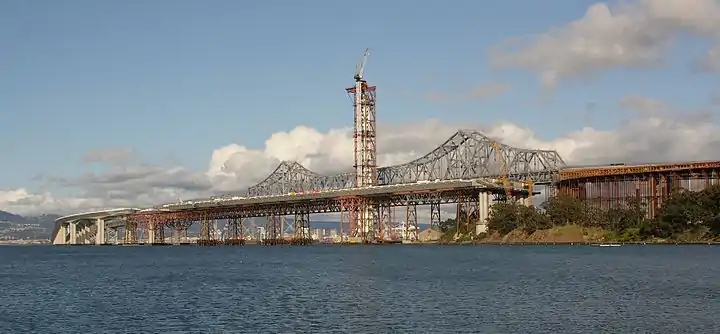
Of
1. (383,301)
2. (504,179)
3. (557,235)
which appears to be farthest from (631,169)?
(383,301)

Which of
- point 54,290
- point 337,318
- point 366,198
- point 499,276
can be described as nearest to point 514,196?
point 366,198

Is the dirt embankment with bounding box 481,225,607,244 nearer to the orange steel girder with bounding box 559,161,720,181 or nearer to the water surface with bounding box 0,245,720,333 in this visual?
the orange steel girder with bounding box 559,161,720,181

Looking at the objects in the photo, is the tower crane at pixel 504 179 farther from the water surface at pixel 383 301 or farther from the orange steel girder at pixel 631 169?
the water surface at pixel 383 301

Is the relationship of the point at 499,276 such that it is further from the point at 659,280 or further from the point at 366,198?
the point at 366,198

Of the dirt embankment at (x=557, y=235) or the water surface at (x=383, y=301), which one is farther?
the dirt embankment at (x=557, y=235)

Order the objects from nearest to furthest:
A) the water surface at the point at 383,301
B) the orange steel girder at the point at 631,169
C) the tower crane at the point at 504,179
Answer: the water surface at the point at 383,301, the orange steel girder at the point at 631,169, the tower crane at the point at 504,179

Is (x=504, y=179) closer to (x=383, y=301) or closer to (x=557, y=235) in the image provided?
(x=557, y=235)

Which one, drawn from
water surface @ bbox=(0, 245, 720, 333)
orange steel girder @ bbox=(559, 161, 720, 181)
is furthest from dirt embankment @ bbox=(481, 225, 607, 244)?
water surface @ bbox=(0, 245, 720, 333)

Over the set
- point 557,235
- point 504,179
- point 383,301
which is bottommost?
point 557,235

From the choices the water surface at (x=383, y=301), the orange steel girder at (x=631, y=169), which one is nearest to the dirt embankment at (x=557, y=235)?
the orange steel girder at (x=631, y=169)

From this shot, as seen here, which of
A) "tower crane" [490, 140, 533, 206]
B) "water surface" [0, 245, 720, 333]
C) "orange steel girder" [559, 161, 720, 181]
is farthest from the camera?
"tower crane" [490, 140, 533, 206]

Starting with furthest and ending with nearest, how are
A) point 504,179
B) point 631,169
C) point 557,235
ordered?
point 504,179, point 631,169, point 557,235

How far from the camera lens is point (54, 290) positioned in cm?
6138

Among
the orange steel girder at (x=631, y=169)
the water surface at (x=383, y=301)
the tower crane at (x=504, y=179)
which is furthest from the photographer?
the tower crane at (x=504, y=179)
